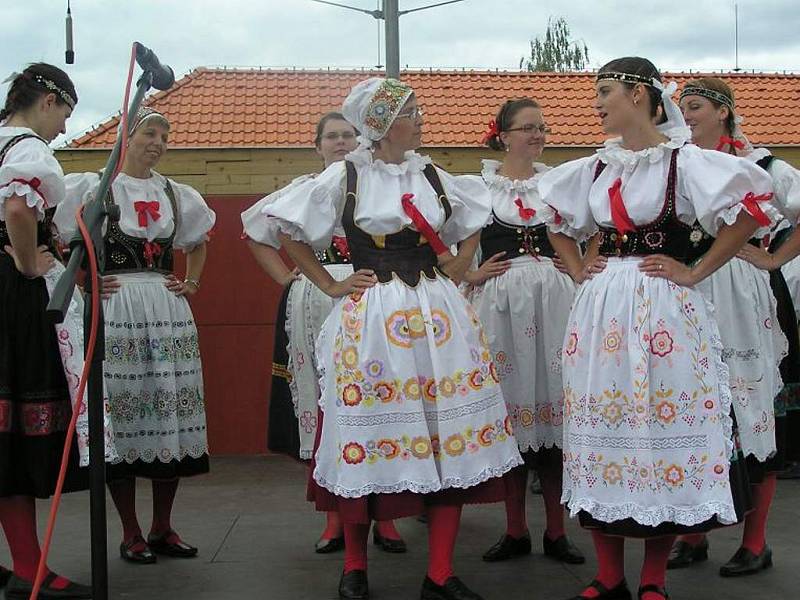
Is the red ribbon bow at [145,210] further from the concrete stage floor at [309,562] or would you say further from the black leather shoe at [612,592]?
the black leather shoe at [612,592]

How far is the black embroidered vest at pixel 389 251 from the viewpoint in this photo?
3652 mm

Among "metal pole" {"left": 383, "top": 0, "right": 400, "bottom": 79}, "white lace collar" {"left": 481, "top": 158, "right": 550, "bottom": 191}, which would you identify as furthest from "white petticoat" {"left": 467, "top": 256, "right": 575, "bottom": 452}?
"metal pole" {"left": 383, "top": 0, "right": 400, "bottom": 79}

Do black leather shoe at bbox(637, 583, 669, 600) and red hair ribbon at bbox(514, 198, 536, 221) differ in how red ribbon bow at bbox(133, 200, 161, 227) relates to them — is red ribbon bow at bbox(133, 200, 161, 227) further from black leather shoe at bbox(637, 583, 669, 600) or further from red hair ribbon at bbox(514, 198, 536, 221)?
black leather shoe at bbox(637, 583, 669, 600)

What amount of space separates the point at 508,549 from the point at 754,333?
1309mm

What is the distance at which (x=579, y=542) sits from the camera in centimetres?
450

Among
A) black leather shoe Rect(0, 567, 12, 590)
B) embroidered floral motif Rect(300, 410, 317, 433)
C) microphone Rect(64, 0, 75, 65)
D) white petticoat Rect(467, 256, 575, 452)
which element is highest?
microphone Rect(64, 0, 75, 65)

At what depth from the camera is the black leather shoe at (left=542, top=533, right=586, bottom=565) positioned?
13.6ft

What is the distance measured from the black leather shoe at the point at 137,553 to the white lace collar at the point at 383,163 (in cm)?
185

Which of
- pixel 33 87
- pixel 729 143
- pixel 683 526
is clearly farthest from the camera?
pixel 729 143

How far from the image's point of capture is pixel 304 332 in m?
4.62

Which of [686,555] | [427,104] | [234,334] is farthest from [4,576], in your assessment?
[427,104]

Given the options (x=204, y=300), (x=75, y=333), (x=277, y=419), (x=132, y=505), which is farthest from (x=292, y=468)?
(x=75, y=333)

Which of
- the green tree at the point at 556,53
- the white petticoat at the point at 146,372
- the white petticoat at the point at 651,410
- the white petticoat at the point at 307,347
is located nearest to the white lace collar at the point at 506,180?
Answer: the white petticoat at the point at 307,347

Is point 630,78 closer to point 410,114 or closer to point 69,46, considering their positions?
point 410,114
